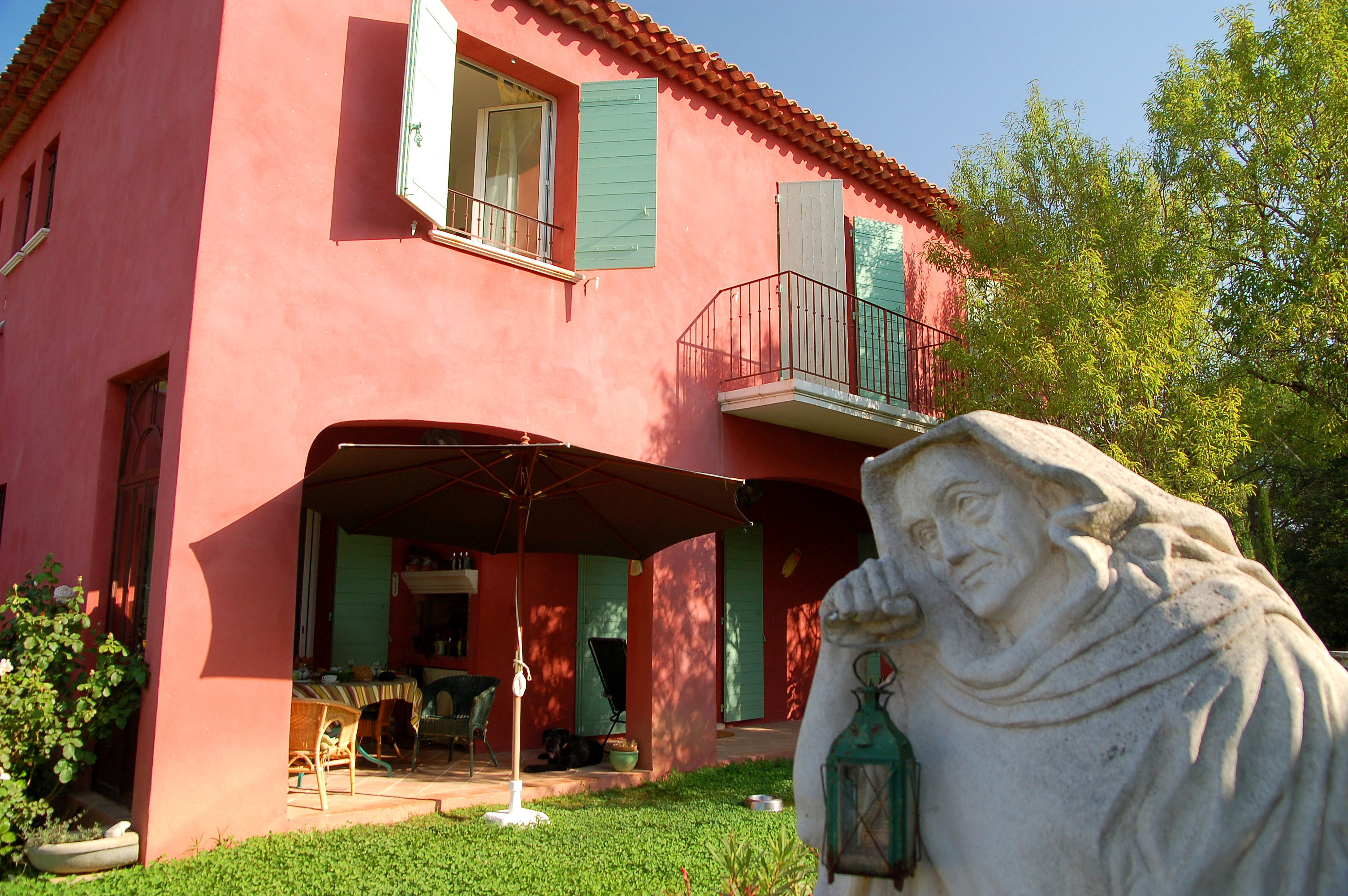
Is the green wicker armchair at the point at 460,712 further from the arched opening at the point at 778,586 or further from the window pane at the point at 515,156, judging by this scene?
the window pane at the point at 515,156

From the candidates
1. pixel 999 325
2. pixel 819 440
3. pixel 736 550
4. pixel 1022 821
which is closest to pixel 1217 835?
pixel 1022 821

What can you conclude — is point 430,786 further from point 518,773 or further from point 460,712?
point 518,773

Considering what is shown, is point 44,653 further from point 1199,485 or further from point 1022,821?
point 1199,485

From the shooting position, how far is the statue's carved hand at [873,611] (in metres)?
1.70

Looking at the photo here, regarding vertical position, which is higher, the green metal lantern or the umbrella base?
the green metal lantern

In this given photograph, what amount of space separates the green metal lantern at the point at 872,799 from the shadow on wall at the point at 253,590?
482 cm

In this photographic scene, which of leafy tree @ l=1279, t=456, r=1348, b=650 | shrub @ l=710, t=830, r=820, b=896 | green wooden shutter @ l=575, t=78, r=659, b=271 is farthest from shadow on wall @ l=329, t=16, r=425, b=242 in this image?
leafy tree @ l=1279, t=456, r=1348, b=650

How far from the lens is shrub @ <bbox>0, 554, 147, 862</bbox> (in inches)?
199

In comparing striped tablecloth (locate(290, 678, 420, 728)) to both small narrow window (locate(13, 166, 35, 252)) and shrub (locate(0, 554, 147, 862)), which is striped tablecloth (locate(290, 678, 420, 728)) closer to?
shrub (locate(0, 554, 147, 862))

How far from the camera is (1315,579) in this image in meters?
12.2

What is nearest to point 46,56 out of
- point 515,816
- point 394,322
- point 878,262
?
point 394,322

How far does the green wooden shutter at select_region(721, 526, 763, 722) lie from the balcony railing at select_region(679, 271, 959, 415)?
2.47 meters

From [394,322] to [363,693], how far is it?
2.82 metres

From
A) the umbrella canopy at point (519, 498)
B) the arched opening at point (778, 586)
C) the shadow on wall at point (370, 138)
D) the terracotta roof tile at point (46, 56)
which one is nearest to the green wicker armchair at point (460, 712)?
the umbrella canopy at point (519, 498)
